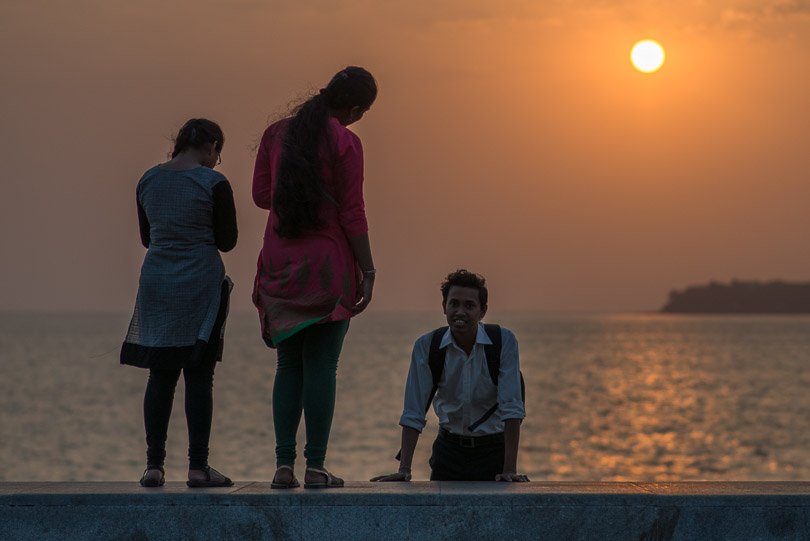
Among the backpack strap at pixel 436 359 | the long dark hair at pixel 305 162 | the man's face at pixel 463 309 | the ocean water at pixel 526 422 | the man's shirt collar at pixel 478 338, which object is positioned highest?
the long dark hair at pixel 305 162

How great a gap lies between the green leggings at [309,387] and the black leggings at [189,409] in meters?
0.35

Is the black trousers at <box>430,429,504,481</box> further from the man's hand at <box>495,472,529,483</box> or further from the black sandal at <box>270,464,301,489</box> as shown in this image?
the black sandal at <box>270,464,301,489</box>

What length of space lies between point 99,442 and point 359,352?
222ft

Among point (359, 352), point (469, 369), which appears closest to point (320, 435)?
point (469, 369)

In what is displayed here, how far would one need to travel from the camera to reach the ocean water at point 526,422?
35.9 meters

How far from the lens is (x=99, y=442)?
134 feet

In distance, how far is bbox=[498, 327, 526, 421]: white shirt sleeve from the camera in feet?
23.7

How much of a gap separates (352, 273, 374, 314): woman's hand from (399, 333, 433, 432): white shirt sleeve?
490 millimetres

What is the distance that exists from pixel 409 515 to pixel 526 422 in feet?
142

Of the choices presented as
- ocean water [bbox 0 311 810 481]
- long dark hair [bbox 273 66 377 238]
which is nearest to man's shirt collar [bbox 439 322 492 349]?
long dark hair [bbox 273 66 377 238]

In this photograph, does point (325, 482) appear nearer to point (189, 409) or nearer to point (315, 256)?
point (189, 409)

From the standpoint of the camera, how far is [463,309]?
24.1 feet

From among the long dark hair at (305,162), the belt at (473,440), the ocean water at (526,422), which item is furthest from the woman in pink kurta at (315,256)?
the ocean water at (526,422)

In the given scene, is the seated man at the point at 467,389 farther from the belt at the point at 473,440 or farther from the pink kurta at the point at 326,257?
the pink kurta at the point at 326,257
